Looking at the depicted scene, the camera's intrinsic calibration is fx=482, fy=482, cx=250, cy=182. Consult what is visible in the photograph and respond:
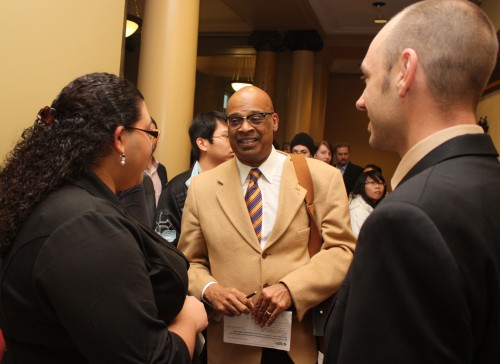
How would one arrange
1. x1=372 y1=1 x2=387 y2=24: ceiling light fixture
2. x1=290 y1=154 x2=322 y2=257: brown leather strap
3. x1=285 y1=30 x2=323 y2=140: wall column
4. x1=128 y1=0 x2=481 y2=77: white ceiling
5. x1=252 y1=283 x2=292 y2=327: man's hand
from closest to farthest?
x1=252 y1=283 x2=292 y2=327: man's hand
x1=290 y1=154 x2=322 y2=257: brown leather strap
x1=372 y1=1 x2=387 y2=24: ceiling light fixture
x1=128 y1=0 x2=481 y2=77: white ceiling
x1=285 y1=30 x2=323 y2=140: wall column

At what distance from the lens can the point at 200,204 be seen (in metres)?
2.18

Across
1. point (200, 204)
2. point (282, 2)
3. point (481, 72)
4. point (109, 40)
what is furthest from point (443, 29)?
point (282, 2)

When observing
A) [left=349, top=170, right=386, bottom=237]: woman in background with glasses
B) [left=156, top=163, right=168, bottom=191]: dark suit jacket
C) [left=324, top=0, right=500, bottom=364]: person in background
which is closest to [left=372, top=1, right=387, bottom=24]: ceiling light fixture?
[left=349, top=170, right=386, bottom=237]: woman in background with glasses

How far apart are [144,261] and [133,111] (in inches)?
17.2

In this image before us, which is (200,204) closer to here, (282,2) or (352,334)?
(352,334)

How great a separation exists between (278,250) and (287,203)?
0.21 meters

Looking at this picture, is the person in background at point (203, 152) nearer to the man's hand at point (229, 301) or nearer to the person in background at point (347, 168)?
the man's hand at point (229, 301)

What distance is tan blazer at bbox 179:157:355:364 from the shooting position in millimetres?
2002

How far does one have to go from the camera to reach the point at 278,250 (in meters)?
2.06

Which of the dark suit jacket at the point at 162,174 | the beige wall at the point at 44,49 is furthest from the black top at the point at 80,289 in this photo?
the dark suit jacket at the point at 162,174

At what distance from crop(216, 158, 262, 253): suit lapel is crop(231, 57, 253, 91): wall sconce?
953cm

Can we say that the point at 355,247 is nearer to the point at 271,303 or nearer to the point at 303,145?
the point at 271,303

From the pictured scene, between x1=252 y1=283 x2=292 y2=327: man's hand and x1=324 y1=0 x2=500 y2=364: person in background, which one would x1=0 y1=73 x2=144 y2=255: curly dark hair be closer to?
x1=324 y1=0 x2=500 y2=364: person in background

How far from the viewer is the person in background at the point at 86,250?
109cm
